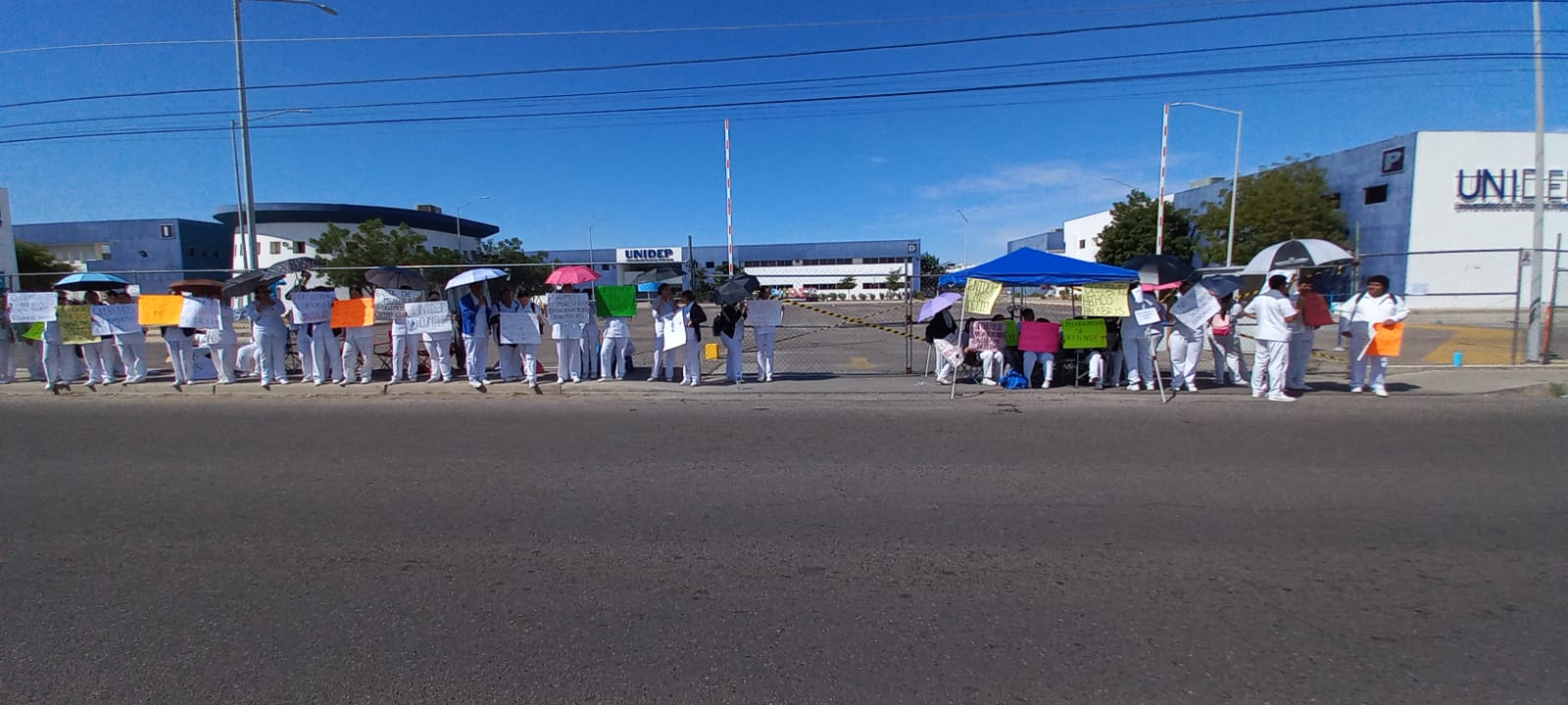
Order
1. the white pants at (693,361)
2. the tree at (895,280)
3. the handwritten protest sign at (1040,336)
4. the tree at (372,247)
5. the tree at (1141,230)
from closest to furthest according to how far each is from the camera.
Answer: the handwritten protest sign at (1040,336)
the white pants at (693,361)
the tree at (895,280)
the tree at (1141,230)
the tree at (372,247)

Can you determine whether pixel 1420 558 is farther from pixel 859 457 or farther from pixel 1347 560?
pixel 859 457

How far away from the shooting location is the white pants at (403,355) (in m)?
11.2

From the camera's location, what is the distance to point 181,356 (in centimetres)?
1128

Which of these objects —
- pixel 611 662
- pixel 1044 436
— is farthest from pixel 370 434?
pixel 1044 436

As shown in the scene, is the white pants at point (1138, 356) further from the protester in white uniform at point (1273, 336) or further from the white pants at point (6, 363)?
the white pants at point (6, 363)

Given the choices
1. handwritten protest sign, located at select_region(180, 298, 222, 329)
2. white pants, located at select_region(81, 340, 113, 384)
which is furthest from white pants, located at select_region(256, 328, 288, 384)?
white pants, located at select_region(81, 340, 113, 384)

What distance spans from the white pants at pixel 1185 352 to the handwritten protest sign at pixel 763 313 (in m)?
6.02

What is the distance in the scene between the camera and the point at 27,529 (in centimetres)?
467

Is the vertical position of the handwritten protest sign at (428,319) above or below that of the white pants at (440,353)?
above

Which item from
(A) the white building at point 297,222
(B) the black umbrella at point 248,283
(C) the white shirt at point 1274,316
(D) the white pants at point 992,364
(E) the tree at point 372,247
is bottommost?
(D) the white pants at point 992,364

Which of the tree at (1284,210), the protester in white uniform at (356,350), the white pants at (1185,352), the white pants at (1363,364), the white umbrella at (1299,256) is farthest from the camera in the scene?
the tree at (1284,210)

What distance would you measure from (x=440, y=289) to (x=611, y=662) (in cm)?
1131

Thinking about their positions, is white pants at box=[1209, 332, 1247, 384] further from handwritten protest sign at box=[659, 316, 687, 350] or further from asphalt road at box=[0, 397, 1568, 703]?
handwritten protest sign at box=[659, 316, 687, 350]

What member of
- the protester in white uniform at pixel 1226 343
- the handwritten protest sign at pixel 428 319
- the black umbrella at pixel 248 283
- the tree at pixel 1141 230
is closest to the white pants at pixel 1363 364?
the protester in white uniform at pixel 1226 343
